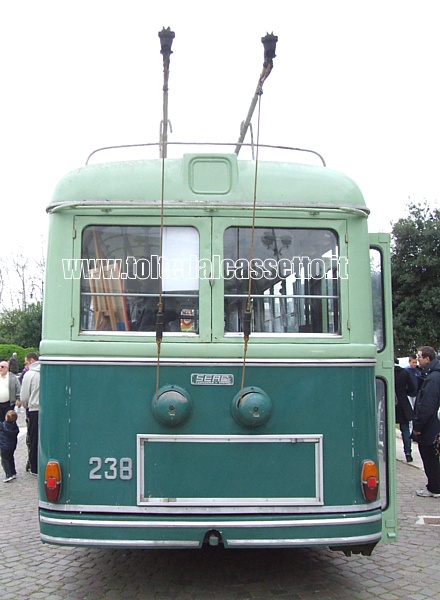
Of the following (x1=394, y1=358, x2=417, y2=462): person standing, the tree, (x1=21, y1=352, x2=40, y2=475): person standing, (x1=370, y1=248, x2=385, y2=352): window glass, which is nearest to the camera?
(x1=370, y1=248, x2=385, y2=352): window glass

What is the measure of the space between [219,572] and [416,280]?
1750cm

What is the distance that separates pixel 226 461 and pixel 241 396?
438mm

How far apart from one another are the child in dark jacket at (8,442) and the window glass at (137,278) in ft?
17.3

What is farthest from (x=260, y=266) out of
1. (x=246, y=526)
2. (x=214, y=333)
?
(x=246, y=526)

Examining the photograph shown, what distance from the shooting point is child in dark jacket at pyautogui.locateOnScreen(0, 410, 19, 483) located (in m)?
9.05

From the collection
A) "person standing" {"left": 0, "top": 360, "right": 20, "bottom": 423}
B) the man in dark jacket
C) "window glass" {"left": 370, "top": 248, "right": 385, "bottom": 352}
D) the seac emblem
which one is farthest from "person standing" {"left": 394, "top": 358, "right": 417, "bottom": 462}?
"person standing" {"left": 0, "top": 360, "right": 20, "bottom": 423}

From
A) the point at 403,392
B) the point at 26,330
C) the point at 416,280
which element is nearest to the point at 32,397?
the point at 403,392

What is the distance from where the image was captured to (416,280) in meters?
21.2

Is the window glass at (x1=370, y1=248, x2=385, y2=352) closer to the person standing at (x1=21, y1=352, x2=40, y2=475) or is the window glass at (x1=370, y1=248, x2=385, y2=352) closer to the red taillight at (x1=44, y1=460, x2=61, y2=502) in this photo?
the red taillight at (x1=44, y1=460, x2=61, y2=502)

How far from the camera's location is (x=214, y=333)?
4.38m

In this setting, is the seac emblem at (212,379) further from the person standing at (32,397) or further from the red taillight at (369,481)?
the person standing at (32,397)

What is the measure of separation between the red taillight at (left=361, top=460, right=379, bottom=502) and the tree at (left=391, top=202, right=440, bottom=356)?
54.7 feet

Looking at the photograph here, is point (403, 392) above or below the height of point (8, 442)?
above

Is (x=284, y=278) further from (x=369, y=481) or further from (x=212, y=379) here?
(x=369, y=481)
